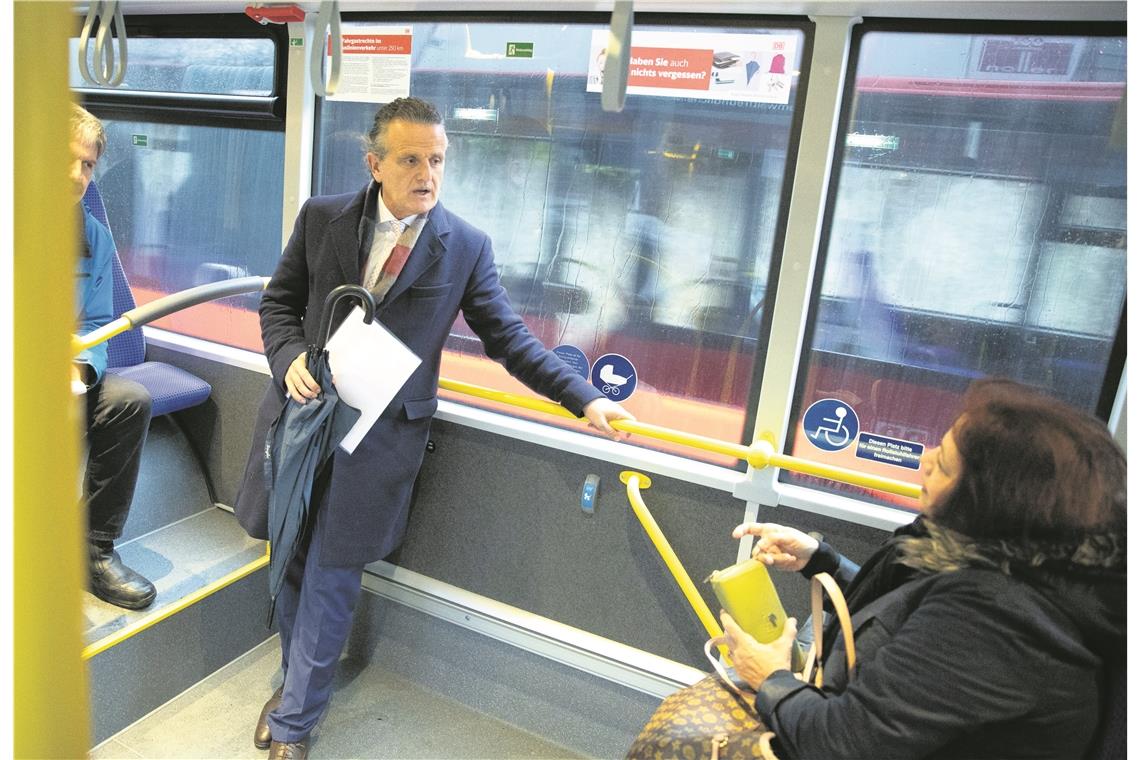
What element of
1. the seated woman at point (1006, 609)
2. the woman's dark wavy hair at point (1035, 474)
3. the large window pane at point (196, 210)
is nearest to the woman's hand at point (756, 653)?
the seated woman at point (1006, 609)

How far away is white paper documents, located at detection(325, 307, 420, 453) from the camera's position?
7.14ft

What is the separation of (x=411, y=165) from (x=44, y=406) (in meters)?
1.98

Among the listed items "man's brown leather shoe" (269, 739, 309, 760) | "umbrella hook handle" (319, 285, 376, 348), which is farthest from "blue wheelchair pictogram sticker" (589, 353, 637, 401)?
"man's brown leather shoe" (269, 739, 309, 760)

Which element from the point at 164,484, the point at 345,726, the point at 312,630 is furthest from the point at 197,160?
the point at 345,726

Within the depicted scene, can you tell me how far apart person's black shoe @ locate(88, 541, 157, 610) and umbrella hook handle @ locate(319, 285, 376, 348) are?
115 centimetres

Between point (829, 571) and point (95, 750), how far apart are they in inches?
88.9

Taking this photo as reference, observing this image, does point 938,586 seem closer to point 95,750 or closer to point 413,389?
point 413,389

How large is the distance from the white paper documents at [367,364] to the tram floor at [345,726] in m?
1.09

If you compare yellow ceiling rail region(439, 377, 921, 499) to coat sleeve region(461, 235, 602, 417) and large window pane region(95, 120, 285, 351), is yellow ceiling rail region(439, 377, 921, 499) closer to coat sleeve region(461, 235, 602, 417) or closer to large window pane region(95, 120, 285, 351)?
coat sleeve region(461, 235, 602, 417)

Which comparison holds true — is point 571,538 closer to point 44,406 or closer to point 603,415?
point 603,415

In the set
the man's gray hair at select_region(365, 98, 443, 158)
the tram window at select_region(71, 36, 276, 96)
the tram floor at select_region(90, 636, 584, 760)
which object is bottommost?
the tram floor at select_region(90, 636, 584, 760)

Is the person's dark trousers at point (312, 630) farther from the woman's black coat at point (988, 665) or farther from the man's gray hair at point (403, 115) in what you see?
the woman's black coat at point (988, 665)

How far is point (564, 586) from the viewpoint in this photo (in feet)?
9.12

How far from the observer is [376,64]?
291cm
